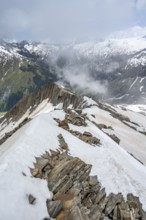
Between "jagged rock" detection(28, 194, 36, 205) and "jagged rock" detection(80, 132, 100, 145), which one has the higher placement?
"jagged rock" detection(28, 194, 36, 205)

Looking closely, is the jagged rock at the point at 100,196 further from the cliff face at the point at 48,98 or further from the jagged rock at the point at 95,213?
the cliff face at the point at 48,98

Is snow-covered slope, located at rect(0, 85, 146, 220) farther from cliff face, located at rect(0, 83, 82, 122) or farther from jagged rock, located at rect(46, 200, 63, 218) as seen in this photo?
cliff face, located at rect(0, 83, 82, 122)

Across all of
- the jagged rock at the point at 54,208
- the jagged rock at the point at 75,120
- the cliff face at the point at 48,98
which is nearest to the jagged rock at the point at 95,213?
the jagged rock at the point at 54,208

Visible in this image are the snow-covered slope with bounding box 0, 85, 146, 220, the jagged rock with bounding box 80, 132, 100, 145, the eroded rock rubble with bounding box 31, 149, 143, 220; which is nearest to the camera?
the snow-covered slope with bounding box 0, 85, 146, 220

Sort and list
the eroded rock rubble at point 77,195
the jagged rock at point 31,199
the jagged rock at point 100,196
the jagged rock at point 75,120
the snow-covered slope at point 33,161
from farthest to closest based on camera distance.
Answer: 1. the jagged rock at point 75,120
2. the jagged rock at point 100,196
3. the eroded rock rubble at point 77,195
4. the jagged rock at point 31,199
5. the snow-covered slope at point 33,161

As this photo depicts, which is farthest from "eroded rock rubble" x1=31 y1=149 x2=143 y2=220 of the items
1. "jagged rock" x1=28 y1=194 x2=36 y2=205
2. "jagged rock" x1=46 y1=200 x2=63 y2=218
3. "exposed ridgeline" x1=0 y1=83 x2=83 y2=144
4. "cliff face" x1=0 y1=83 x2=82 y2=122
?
"cliff face" x1=0 y1=83 x2=82 y2=122

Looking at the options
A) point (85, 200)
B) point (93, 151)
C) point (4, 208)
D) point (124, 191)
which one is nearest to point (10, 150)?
point (85, 200)

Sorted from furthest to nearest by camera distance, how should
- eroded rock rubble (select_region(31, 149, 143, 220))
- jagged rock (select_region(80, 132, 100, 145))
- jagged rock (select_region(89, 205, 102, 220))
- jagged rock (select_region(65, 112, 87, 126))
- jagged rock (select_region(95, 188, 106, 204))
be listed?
1. jagged rock (select_region(65, 112, 87, 126))
2. jagged rock (select_region(80, 132, 100, 145))
3. jagged rock (select_region(95, 188, 106, 204))
4. jagged rock (select_region(89, 205, 102, 220))
5. eroded rock rubble (select_region(31, 149, 143, 220))

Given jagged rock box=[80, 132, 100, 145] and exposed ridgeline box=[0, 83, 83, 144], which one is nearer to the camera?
jagged rock box=[80, 132, 100, 145]
